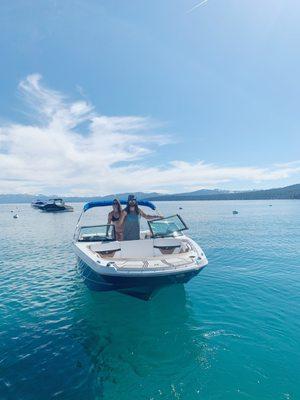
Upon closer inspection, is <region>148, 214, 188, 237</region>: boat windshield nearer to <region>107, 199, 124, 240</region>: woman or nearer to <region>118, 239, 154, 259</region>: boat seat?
<region>118, 239, 154, 259</region>: boat seat

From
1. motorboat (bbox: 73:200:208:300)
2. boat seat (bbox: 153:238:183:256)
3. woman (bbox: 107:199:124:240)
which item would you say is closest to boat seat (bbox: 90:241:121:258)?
motorboat (bbox: 73:200:208:300)

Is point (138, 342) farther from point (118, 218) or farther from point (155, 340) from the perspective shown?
point (118, 218)

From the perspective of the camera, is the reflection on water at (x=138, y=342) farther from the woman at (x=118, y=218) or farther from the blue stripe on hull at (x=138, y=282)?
the woman at (x=118, y=218)

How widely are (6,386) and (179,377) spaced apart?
13.0 ft

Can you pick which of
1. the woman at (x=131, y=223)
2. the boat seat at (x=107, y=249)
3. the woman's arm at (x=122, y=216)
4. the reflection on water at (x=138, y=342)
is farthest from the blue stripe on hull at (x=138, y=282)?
the woman's arm at (x=122, y=216)

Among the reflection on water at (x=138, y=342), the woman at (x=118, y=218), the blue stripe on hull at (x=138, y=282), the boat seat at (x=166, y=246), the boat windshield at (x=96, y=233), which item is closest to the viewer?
the reflection on water at (x=138, y=342)

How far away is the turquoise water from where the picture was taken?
6.15 meters

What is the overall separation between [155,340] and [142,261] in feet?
8.71

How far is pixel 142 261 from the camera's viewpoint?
9.88m

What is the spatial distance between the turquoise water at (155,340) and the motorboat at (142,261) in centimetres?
136

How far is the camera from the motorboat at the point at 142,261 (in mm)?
8477

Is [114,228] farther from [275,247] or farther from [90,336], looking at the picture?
[275,247]

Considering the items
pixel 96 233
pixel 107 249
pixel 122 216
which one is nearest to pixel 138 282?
pixel 107 249

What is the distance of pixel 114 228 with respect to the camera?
40.9ft
